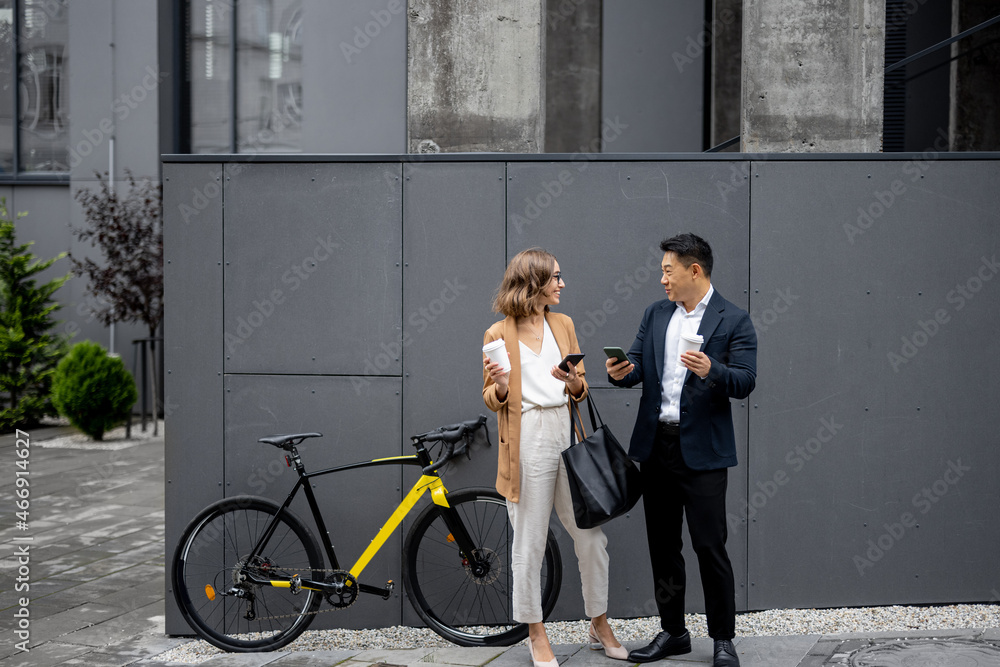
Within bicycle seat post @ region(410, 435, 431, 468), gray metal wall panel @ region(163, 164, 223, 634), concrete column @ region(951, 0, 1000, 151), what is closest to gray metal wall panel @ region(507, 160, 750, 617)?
bicycle seat post @ region(410, 435, 431, 468)

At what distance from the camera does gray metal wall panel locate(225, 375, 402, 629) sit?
507 cm

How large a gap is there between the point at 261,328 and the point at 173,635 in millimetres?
1877

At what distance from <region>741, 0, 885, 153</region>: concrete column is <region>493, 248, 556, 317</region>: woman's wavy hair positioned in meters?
2.15

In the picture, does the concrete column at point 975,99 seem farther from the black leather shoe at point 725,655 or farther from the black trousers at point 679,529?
the black leather shoe at point 725,655

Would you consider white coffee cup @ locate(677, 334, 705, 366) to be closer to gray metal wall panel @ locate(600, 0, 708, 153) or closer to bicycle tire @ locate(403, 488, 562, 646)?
bicycle tire @ locate(403, 488, 562, 646)

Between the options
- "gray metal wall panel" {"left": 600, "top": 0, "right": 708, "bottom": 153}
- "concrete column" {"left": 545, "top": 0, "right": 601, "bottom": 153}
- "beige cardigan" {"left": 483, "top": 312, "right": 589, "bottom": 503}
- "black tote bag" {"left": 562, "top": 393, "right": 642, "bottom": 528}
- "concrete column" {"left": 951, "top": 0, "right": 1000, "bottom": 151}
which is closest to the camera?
"black tote bag" {"left": 562, "top": 393, "right": 642, "bottom": 528}

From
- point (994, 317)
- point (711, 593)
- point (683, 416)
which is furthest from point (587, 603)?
point (994, 317)

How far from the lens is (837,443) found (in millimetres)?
5133

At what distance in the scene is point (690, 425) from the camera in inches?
163

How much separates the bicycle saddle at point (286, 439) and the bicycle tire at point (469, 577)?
772 millimetres

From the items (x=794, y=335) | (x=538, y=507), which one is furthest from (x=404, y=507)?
(x=794, y=335)

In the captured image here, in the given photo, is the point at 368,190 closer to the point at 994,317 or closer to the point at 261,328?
the point at 261,328

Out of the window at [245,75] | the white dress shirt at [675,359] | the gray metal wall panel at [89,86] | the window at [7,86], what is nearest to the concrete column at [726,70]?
the window at [245,75]

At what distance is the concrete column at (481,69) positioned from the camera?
5.65 metres
